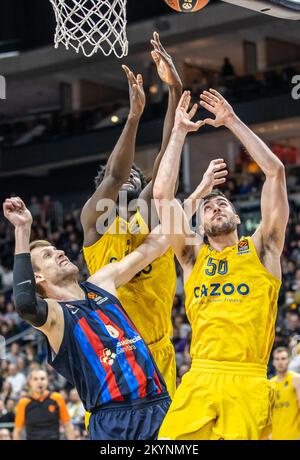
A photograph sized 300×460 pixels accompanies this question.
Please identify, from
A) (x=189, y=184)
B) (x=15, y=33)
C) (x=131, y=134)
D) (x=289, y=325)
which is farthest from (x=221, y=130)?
(x=131, y=134)

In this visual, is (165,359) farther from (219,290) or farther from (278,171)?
(278,171)

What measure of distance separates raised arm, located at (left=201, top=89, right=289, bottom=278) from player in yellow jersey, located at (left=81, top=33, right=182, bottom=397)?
78 cm

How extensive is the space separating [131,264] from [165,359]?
0.95 meters

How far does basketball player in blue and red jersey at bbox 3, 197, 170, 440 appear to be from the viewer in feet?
16.6

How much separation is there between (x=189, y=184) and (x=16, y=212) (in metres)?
19.4

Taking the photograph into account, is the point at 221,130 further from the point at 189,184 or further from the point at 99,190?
the point at 99,190

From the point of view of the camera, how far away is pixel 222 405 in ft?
16.9

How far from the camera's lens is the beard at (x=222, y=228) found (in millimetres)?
5500

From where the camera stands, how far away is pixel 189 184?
24.4 metres

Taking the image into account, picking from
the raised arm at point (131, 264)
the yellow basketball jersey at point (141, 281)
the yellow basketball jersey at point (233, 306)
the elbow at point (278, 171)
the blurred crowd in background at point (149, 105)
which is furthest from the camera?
the blurred crowd in background at point (149, 105)

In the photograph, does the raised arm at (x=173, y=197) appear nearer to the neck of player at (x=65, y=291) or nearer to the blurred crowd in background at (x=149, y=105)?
the neck of player at (x=65, y=291)

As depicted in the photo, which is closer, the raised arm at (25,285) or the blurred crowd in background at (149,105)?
the raised arm at (25,285)

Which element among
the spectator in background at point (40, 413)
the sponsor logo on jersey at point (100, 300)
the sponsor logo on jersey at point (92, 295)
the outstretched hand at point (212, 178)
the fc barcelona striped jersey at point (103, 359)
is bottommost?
the spectator in background at point (40, 413)

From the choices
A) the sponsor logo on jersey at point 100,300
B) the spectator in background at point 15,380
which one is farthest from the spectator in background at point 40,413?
the sponsor logo on jersey at point 100,300
